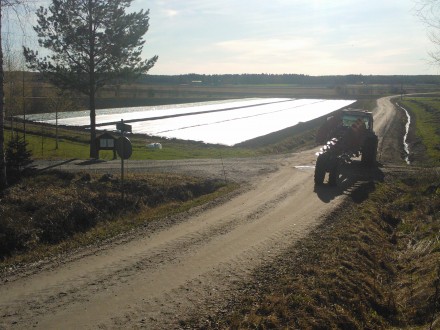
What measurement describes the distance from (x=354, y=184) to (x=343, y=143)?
279cm

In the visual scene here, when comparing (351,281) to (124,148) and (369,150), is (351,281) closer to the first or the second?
(124,148)

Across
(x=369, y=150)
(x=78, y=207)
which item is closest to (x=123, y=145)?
(x=78, y=207)

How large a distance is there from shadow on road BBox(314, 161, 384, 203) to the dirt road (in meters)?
1.70

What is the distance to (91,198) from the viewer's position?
16.5 m

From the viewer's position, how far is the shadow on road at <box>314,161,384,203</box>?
1939 cm

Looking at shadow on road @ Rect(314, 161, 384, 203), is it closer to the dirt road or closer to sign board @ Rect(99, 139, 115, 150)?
the dirt road

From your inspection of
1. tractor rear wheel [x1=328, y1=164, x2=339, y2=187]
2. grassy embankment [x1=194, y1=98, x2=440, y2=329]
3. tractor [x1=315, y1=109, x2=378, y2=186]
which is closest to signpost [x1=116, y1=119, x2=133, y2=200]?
Answer: grassy embankment [x1=194, y1=98, x2=440, y2=329]

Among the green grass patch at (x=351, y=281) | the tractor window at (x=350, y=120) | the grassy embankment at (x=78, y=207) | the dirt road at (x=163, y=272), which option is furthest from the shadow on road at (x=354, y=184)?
the grassy embankment at (x=78, y=207)

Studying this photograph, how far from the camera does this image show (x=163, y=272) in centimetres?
1056

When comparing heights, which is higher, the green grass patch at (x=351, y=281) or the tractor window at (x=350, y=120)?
the tractor window at (x=350, y=120)

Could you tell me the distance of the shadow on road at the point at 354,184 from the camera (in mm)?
19391

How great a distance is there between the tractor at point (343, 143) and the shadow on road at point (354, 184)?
0.45m

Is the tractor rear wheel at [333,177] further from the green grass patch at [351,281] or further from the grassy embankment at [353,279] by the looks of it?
the green grass patch at [351,281]

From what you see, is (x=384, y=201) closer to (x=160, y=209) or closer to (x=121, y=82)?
(x=160, y=209)
